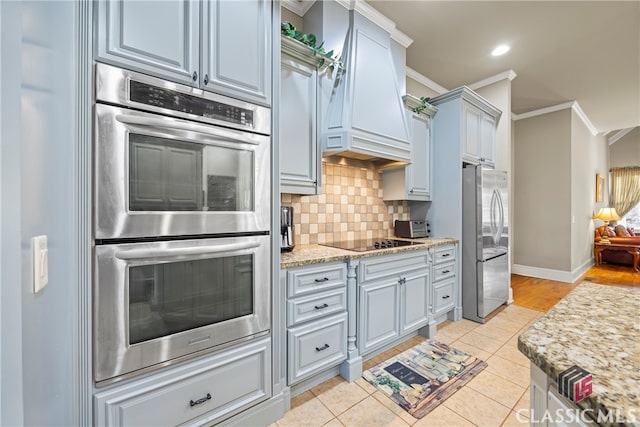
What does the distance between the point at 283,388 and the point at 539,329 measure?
1.40 m

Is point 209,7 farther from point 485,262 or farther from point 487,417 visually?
point 485,262

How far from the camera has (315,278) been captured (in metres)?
1.75

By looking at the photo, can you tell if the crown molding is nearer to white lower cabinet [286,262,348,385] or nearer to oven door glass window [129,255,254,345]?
white lower cabinet [286,262,348,385]

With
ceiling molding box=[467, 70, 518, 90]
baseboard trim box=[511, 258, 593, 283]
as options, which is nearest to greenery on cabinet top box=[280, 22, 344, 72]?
ceiling molding box=[467, 70, 518, 90]

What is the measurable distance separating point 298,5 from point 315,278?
2382mm

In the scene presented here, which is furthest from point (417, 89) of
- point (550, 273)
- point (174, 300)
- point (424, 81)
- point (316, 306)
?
point (550, 273)

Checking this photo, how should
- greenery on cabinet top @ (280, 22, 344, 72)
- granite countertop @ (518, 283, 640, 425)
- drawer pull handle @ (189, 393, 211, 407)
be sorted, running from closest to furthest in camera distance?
1. granite countertop @ (518, 283, 640, 425)
2. drawer pull handle @ (189, 393, 211, 407)
3. greenery on cabinet top @ (280, 22, 344, 72)

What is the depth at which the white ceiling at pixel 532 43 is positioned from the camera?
250 centimetres

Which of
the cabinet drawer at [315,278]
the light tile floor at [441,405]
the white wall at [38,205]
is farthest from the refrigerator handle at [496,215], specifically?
the white wall at [38,205]

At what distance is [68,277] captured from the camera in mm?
938

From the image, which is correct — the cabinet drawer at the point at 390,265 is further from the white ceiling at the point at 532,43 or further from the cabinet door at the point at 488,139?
the white ceiling at the point at 532,43

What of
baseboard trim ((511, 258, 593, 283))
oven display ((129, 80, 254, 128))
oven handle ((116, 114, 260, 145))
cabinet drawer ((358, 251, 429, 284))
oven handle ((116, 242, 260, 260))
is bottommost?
baseboard trim ((511, 258, 593, 283))

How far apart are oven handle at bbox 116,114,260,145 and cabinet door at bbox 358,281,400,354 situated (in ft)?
4.45

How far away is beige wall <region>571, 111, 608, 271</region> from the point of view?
475cm
